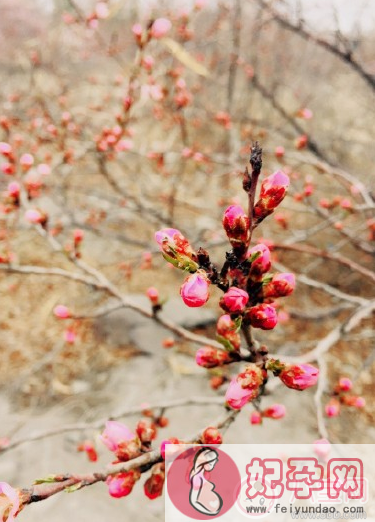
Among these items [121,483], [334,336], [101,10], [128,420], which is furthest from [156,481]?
[101,10]

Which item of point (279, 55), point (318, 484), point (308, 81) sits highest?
point (308, 81)

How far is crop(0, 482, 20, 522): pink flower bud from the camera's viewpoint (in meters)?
0.88

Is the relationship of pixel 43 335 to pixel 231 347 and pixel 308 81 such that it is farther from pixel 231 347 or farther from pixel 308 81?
pixel 308 81

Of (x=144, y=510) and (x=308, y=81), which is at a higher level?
(x=308, y=81)

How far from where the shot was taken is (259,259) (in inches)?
38.9

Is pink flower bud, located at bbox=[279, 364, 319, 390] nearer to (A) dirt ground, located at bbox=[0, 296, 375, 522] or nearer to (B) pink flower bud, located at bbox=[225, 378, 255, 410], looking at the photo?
(B) pink flower bud, located at bbox=[225, 378, 255, 410]

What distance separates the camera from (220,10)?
557 cm

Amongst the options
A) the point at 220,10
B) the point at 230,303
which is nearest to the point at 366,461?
the point at 230,303

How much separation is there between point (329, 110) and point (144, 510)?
9.92m

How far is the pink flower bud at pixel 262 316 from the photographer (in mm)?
972

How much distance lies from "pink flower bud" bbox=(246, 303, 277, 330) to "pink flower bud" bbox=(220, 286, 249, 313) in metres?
0.09

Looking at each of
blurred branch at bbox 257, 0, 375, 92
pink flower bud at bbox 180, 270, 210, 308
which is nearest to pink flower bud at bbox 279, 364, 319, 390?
pink flower bud at bbox 180, 270, 210, 308

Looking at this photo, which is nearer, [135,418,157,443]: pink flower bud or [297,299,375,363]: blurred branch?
[135,418,157,443]: pink flower bud

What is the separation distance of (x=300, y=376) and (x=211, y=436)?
0.96 ft
